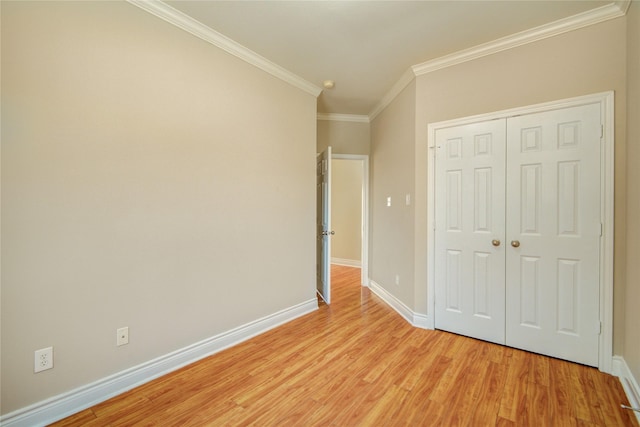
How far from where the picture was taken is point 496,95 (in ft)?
8.20

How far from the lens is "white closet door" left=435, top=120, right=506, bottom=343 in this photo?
2.49 metres

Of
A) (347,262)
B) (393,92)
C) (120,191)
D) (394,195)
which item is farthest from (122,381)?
(347,262)

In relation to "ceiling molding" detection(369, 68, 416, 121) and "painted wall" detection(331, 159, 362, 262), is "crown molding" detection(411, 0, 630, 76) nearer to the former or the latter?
"ceiling molding" detection(369, 68, 416, 121)

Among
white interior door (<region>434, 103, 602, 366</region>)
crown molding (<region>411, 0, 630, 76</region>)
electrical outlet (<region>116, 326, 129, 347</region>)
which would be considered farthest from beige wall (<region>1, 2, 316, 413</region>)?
white interior door (<region>434, 103, 602, 366</region>)

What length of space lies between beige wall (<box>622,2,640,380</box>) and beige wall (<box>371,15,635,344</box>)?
0.07 m

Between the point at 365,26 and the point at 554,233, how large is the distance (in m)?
2.28

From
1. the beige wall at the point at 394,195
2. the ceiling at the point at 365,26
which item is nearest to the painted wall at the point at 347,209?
the beige wall at the point at 394,195

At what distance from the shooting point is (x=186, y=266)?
220 cm

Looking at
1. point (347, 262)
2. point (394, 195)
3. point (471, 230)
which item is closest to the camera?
point (471, 230)

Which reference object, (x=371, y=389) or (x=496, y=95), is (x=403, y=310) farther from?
(x=496, y=95)

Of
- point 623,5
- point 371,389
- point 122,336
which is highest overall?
point 623,5

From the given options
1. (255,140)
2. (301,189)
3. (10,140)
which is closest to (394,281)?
(301,189)

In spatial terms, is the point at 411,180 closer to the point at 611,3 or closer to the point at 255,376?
the point at 611,3

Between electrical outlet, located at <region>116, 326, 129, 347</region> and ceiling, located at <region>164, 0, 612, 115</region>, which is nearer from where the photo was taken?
electrical outlet, located at <region>116, 326, 129, 347</region>
